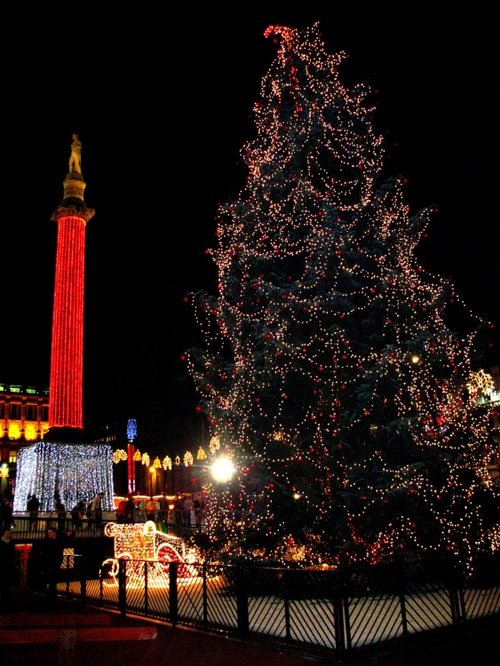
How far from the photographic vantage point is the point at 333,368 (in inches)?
522

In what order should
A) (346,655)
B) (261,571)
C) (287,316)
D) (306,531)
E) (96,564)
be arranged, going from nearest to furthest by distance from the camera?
(346,655) < (261,571) < (306,531) < (287,316) < (96,564)

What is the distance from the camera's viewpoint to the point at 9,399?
90.7m

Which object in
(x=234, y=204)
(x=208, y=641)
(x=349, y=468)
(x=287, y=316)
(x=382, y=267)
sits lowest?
(x=208, y=641)

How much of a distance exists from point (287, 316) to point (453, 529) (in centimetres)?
537

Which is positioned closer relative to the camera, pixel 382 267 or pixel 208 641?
pixel 208 641

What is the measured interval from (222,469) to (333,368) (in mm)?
3528

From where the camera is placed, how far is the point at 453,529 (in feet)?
39.2

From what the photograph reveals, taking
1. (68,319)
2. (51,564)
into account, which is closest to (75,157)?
(68,319)

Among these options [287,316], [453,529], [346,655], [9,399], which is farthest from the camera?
[9,399]

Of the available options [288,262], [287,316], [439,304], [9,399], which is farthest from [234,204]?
[9,399]

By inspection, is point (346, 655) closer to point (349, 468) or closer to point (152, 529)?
point (349, 468)

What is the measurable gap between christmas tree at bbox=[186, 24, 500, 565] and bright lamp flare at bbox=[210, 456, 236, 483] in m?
0.22

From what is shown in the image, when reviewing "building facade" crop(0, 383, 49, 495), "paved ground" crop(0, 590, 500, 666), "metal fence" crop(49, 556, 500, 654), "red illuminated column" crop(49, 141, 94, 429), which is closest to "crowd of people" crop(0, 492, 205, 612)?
"metal fence" crop(49, 556, 500, 654)

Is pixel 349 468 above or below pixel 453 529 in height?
above
